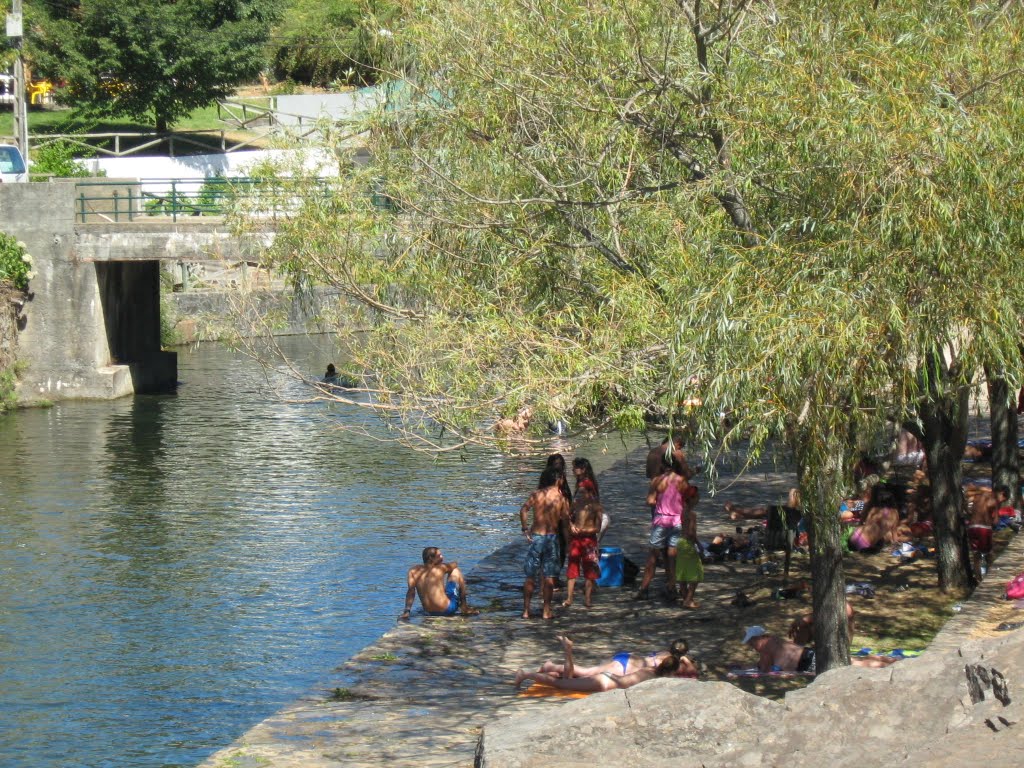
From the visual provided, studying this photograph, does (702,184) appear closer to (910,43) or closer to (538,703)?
(910,43)

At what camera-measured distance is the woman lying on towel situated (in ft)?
33.6

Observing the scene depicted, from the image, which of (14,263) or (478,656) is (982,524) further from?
(14,263)

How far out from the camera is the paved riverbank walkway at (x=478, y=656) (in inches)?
366

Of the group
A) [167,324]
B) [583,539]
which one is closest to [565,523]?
[583,539]

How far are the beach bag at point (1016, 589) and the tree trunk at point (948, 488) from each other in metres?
1.64

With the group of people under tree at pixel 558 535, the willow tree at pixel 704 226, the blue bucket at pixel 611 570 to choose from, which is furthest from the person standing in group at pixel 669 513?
the willow tree at pixel 704 226

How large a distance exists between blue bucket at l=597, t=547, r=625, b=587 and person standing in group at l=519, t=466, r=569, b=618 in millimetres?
1212

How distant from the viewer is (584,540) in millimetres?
13078

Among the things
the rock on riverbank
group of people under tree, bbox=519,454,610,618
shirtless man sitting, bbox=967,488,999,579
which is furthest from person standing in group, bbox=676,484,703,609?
the rock on riverbank

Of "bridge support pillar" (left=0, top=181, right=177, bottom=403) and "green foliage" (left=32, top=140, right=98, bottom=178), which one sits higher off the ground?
"green foliage" (left=32, top=140, right=98, bottom=178)

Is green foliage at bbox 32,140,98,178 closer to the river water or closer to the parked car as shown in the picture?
the river water

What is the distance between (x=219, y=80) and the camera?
4709 centimetres

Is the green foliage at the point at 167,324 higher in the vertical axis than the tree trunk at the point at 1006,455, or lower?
higher

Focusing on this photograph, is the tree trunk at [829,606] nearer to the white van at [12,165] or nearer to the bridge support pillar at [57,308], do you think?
the bridge support pillar at [57,308]
